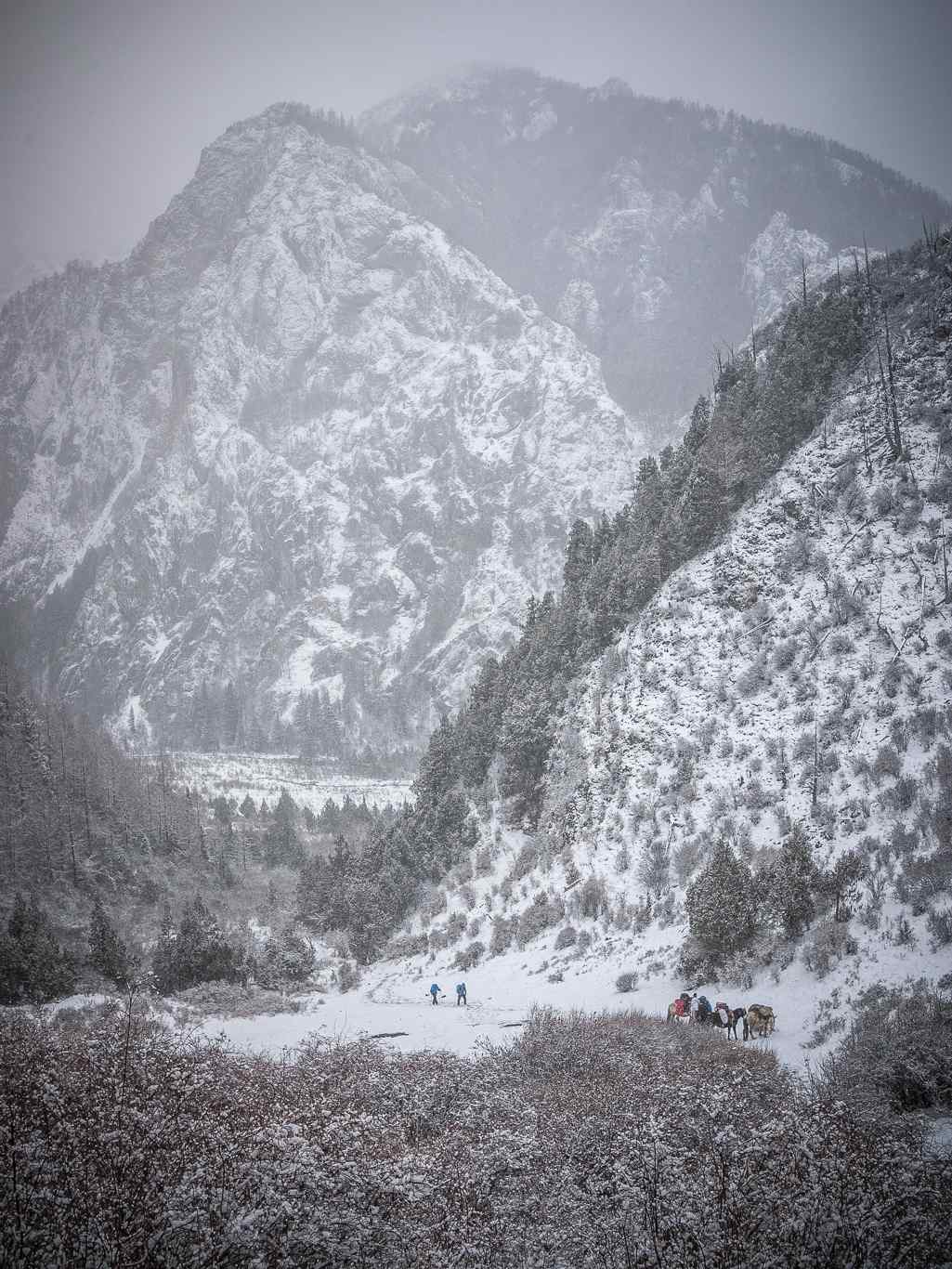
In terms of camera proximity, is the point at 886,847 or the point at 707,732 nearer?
the point at 886,847

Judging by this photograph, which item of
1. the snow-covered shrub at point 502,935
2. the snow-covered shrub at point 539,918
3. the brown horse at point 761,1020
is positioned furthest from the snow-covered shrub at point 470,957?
the brown horse at point 761,1020

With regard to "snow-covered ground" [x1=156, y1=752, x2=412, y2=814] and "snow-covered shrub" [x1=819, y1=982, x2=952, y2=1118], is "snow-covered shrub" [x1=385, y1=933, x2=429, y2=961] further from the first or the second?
"snow-covered ground" [x1=156, y1=752, x2=412, y2=814]

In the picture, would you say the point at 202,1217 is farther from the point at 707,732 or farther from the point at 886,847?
the point at 707,732

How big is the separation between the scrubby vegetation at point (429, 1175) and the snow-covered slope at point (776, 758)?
8.54 m

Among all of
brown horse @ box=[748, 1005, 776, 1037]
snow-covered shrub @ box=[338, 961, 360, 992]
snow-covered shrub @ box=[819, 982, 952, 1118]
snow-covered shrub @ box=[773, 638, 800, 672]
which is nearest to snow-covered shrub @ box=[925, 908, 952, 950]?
snow-covered shrub @ box=[819, 982, 952, 1118]

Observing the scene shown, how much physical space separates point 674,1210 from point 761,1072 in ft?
22.7

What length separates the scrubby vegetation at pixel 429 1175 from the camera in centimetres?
697

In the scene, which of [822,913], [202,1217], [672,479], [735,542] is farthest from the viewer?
[672,479]

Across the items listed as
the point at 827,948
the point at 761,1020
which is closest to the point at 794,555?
the point at 827,948

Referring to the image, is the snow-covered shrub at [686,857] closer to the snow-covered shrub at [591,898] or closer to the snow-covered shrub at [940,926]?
the snow-covered shrub at [591,898]

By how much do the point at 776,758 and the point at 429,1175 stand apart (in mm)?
29631

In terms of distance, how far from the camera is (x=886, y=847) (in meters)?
24.8

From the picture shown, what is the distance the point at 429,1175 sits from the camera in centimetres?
876

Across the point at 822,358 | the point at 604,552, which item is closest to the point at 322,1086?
the point at 604,552
